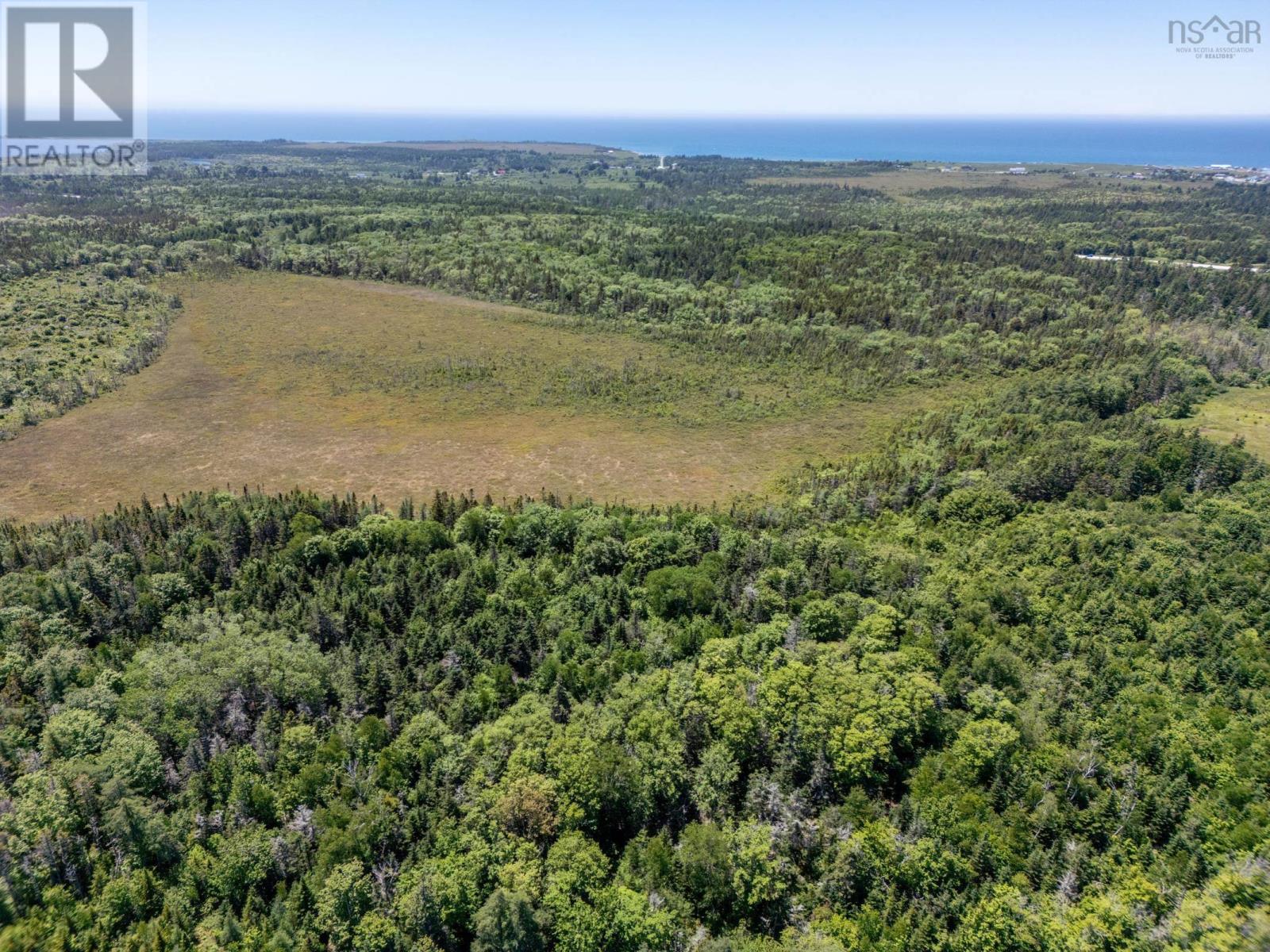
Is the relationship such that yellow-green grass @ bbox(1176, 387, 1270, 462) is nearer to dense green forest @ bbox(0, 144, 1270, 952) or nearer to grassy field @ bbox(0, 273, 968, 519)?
dense green forest @ bbox(0, 144, 1270, 952)

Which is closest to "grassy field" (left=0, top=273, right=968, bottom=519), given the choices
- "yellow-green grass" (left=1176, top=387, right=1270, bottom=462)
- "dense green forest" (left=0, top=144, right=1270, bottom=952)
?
"dense green forest" (left=0, top=144, right=1270, bottom=952)

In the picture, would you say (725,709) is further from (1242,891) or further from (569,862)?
(1242,891)

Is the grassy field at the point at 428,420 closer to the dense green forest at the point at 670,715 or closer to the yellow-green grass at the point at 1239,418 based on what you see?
the dense green forest at the point at 670,715

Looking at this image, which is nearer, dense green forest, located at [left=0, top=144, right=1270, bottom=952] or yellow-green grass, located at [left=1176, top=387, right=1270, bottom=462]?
dense green forest, located at [left=0, top=144, right=1270, bottom=952]

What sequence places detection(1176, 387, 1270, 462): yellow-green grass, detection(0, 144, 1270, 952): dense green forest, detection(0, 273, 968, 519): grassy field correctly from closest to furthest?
detection(0, 144, 1270, 952): dense green forest, detection(0, 273, 968, 519): grassy field, detection(1176, 387, 1270, 462): yellow-green grass

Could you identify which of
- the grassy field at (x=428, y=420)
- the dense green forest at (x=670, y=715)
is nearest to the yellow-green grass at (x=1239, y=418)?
the dense green forest at (x=670, y=715)

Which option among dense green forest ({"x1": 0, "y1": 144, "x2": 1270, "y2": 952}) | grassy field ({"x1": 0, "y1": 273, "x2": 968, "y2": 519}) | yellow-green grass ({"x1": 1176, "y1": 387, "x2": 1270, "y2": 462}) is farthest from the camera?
yellow-green grass ({"x1": 1176, "y1": 387, "x2": 1270, "y2": 462})
